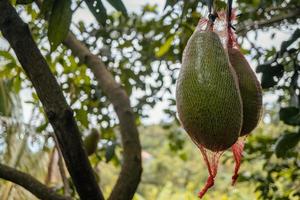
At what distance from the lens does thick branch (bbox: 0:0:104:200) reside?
0.94 m

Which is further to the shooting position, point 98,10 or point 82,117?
point 82,117

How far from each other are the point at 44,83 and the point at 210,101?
0.29 metres

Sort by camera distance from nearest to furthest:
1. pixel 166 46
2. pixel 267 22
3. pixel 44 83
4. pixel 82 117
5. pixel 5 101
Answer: pixel 44 83 < pixel 267 22 < pixel 82 117 < pixel 166 46 < pixel 5 101

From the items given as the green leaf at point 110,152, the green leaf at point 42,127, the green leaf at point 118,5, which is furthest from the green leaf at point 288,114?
the green leaf at point 42,127

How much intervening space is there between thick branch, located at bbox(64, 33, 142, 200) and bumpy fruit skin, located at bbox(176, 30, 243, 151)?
0.58 m

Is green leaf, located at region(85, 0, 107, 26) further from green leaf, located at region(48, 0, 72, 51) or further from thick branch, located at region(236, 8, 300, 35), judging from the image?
thick branch, located at region(236, 8, 300, 35)

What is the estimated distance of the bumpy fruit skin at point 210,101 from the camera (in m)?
0.83

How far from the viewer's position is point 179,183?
9484 millimetres

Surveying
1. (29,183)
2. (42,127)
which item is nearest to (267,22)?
(29,183)

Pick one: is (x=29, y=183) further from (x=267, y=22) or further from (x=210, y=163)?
(x=267, y=22)

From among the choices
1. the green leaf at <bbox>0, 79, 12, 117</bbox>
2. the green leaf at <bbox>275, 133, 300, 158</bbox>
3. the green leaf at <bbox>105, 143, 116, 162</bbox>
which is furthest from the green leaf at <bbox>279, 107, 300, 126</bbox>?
the green leaf at <bbox>0, 79, 12, 117</bbox>

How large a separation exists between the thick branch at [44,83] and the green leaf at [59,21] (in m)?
0.12

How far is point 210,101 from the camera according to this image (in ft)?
2.73

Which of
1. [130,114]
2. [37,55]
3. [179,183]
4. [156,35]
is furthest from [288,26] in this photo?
[179,183]
